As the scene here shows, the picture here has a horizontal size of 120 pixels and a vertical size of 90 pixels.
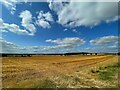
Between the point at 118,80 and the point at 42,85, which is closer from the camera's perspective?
the point at 42,85

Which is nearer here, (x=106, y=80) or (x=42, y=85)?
(x=42, y=85)

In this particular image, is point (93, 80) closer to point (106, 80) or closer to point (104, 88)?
point (106, 80)

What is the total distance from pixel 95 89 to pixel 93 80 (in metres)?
2.77

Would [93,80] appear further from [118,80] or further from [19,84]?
[19,84]

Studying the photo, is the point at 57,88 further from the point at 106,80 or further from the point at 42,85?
the point at 106,80

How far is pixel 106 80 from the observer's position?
18.2 meters

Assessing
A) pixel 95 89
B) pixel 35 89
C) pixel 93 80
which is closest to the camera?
pixel 35 89

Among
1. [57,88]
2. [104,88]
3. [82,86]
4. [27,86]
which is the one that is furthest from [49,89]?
[104,88]

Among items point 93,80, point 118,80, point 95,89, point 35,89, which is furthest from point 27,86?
point 118,80

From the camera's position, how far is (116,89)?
15.8 metres

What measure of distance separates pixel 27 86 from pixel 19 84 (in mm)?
1147

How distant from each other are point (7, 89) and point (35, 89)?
6.67 ft

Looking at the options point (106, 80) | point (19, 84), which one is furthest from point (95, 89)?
point (19, 84)

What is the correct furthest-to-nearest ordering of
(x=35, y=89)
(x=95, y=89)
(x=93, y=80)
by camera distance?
(x=93, y=80)
(x=95, y=89)
(x=35, y=89)
